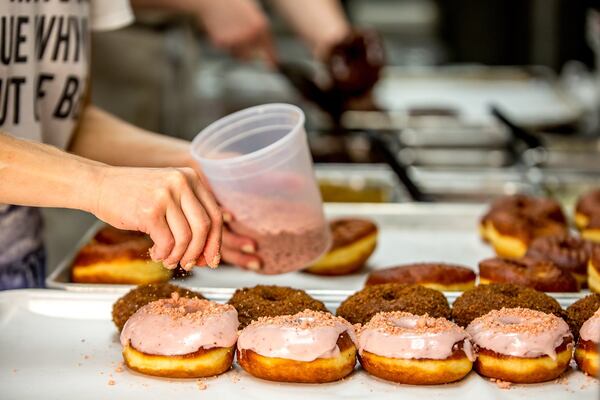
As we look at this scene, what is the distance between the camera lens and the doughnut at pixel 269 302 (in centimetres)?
166

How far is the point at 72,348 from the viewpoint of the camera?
67.4 inches

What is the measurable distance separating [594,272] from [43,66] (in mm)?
1261

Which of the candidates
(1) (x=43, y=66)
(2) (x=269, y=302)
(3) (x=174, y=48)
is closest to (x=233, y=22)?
(3) (x=174, y=48)

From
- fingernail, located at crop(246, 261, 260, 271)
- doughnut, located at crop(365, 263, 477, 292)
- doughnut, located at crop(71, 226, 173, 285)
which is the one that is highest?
fingernail, located at crop(246, 261, 260, 271)

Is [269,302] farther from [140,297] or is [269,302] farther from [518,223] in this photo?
[518,223]

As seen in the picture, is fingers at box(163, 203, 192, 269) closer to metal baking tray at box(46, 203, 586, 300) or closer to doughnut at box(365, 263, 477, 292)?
metal baking tray at box(46, 203, 586, 300)

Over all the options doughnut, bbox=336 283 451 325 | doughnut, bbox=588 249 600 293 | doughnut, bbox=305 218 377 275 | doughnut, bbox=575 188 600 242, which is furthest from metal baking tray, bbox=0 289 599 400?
doughnut, bbox=575 188 600 242

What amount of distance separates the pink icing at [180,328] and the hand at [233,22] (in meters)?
2.09

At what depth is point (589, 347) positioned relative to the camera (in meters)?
1.53

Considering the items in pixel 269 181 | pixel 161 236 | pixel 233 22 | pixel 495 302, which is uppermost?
pixel 161 236

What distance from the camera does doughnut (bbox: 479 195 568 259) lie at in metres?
2.32

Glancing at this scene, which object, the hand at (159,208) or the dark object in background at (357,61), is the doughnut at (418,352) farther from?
the dark object in background at (357,61)

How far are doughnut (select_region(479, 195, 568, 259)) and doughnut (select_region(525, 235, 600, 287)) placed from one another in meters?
0.10

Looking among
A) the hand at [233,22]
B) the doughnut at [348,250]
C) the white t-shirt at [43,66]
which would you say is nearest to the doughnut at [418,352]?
the doughnut at [348,250]
